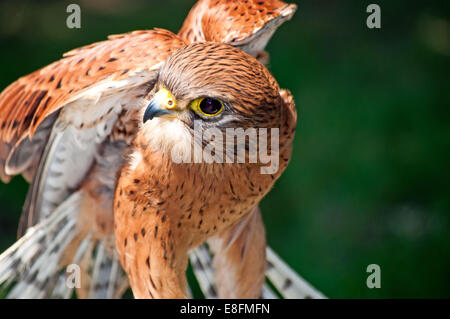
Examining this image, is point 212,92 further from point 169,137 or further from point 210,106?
point 169,137

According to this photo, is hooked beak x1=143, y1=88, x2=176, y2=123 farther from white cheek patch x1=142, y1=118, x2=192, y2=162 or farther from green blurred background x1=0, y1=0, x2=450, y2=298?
green blurred background x1=0, y1=0, x2=450, y2=298

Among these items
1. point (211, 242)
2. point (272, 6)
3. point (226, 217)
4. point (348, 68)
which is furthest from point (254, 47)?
point (348, 68)

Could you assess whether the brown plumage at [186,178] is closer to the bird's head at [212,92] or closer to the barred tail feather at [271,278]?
the bird's head at [212,92]

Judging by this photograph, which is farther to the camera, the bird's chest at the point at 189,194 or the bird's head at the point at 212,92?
the bird's chest at the point at 189,194

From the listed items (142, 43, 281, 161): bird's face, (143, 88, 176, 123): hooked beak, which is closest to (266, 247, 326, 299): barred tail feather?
(142, 43, 281, 161): bird's face

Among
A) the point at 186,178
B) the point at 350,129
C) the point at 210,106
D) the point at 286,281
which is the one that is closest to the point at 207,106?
the point at 210,106

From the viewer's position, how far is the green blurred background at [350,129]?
12.3ft

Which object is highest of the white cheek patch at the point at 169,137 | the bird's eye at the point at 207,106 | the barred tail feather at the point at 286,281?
the bird's eye at the point at 207,106

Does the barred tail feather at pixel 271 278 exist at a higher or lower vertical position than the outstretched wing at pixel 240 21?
lower

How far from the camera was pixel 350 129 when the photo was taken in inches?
167

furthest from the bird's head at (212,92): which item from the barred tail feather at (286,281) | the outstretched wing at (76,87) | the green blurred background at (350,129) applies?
the green blurred background at (350,129)

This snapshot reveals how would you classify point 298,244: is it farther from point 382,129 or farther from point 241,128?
point 241,128

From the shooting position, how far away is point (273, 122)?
171cm

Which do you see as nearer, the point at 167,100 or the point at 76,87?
the point at 167,100
